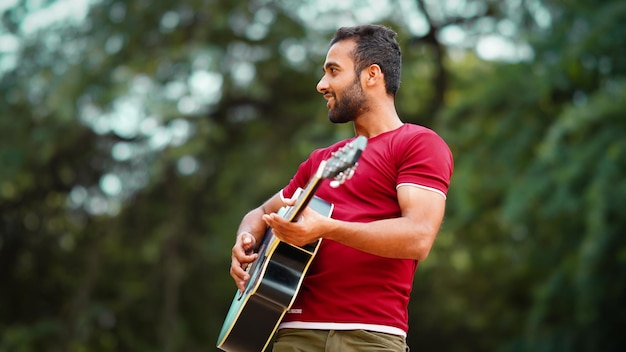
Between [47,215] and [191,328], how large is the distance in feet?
6.23

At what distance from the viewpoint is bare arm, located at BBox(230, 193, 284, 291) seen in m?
2.70

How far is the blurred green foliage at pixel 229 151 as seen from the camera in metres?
6.31

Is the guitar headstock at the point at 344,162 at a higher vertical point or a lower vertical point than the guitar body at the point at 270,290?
higher

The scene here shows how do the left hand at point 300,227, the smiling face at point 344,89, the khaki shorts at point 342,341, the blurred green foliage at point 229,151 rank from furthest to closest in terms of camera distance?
the blurred green foliage at point 229,151
the smiling face at point 344,89
the khaki shorts at point 342,341
the left hand at point 300,227

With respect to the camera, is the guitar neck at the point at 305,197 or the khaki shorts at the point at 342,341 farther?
the khaki shorts at the point at 342,341

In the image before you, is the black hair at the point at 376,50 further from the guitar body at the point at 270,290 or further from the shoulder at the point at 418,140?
the guitar body at the point at 270,290

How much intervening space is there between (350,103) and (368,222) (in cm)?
37

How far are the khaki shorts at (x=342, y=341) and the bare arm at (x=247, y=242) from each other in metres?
0.25

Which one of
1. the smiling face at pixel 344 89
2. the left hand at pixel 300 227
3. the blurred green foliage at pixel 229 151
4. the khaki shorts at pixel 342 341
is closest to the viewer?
the left hand at pixel 300 227

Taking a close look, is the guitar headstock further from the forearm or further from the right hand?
the right hand

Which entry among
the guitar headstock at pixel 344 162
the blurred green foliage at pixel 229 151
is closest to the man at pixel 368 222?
the guitar headstock at pixel 344 162

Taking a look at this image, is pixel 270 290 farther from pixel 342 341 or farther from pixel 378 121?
pixel 378 121

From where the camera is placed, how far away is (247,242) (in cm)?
277

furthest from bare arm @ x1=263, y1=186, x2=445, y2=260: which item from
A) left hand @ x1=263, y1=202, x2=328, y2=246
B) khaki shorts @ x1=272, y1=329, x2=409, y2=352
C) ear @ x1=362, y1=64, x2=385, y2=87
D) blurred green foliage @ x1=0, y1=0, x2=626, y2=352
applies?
blurred green foliage @ x1=0, y1=0, x2=626, y2=352
